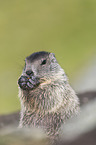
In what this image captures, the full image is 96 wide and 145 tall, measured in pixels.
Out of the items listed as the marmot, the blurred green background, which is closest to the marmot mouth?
the marmot

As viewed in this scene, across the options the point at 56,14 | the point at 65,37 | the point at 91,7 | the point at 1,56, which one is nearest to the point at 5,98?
the point at 1,56

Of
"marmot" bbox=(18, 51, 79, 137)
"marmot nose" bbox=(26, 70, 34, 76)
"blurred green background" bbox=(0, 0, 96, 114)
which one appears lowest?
"marmot" bbox=(18, 51, 79, 137)

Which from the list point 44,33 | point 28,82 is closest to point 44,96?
point 28,82

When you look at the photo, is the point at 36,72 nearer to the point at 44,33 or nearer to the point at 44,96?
the point at 44,96

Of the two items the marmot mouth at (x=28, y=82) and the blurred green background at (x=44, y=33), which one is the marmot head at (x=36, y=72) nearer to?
the marmot mouth at (x=28, y=82)

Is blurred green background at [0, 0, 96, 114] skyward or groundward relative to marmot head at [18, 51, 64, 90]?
skyward

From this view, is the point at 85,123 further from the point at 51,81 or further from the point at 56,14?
the point at 56,14

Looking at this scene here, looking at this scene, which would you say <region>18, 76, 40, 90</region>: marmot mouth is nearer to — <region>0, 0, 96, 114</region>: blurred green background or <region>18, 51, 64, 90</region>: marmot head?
<region>18, 51, 64, 90</region>: marmot head
